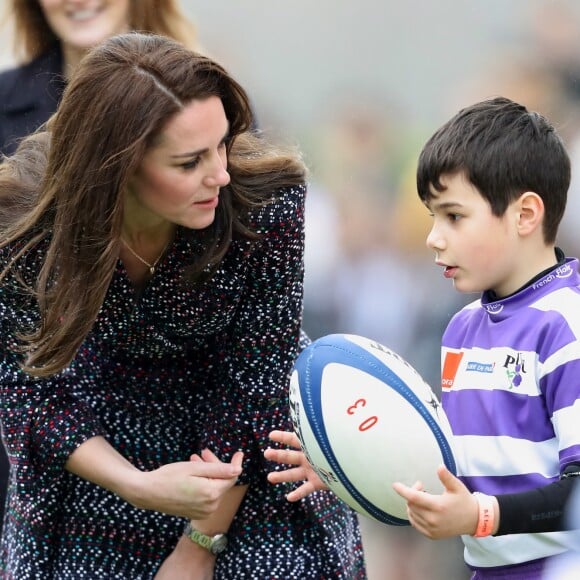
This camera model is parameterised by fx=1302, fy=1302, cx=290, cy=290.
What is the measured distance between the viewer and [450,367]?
290cm

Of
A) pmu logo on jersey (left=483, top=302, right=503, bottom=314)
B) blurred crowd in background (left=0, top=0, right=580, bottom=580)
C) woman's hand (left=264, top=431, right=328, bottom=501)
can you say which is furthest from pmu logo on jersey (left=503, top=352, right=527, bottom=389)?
blurred crowd in background (left=0, top=0, right=580, bottom=580)

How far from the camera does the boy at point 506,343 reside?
8.32 feet

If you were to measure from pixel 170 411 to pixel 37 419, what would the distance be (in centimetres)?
33

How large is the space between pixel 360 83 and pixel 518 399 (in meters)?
4.71

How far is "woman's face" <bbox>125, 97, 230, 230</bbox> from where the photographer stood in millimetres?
2910

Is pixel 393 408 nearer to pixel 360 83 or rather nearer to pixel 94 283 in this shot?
pixel 94 283

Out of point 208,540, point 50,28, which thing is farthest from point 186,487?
point 50,28

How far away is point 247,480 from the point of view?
127 inches

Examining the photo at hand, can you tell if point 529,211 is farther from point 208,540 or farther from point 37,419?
point 37,419

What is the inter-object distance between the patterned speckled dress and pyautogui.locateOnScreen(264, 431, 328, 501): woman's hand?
10cm

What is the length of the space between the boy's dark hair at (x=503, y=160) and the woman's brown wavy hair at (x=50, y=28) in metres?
1.34

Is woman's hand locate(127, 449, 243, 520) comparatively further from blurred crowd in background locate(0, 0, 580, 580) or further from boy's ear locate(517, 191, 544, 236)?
blurred crowd in background locate(0, 0, 580, 580)

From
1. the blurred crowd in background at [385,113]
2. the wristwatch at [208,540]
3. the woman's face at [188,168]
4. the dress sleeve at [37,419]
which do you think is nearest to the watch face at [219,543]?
the wristwatch at [208,540]

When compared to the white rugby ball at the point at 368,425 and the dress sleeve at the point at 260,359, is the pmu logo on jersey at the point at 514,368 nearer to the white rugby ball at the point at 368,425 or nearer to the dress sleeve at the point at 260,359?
the white rugby ball at the point at 368,425
